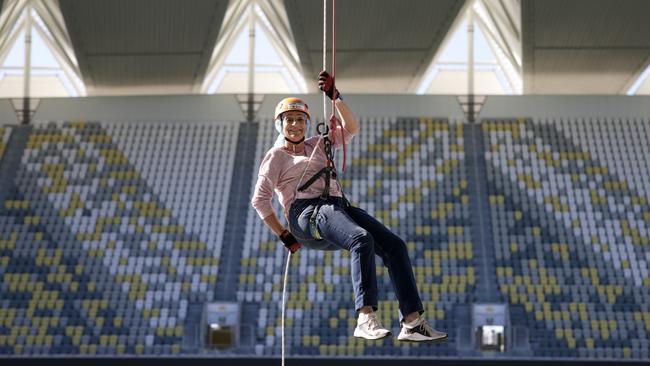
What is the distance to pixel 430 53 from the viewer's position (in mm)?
31094

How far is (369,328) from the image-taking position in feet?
27.8

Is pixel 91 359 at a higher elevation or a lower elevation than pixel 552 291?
lower

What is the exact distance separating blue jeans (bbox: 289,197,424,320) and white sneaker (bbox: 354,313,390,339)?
0.31 feet

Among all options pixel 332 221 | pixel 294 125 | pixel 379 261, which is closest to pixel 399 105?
pixel 379 261

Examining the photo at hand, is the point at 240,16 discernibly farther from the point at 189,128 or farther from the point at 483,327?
the point at 483,327

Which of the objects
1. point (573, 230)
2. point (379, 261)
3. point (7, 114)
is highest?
point (7, 114)

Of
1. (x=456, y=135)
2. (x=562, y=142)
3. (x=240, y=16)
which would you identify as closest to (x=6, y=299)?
(x=240, y=16)

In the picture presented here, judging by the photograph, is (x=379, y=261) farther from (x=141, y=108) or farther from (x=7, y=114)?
(x=7, y=114)

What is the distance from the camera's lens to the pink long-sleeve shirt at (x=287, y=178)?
914 centimetres

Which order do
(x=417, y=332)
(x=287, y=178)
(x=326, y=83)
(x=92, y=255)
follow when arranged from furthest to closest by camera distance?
1. (x=92, y=255)
2. (x=287, y=178)
3. (x=326, y=83)
4. (x=417, y=332)

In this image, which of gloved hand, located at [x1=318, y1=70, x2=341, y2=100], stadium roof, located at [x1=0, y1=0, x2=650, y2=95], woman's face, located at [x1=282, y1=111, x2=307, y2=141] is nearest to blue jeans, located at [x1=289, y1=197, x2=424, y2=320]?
woman's face, located at [x1=282, y1=111, x2=307, y2=141]

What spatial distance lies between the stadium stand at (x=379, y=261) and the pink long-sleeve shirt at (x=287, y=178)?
665 inches

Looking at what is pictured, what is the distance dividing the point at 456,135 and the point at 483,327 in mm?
7013

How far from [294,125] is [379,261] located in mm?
19039
